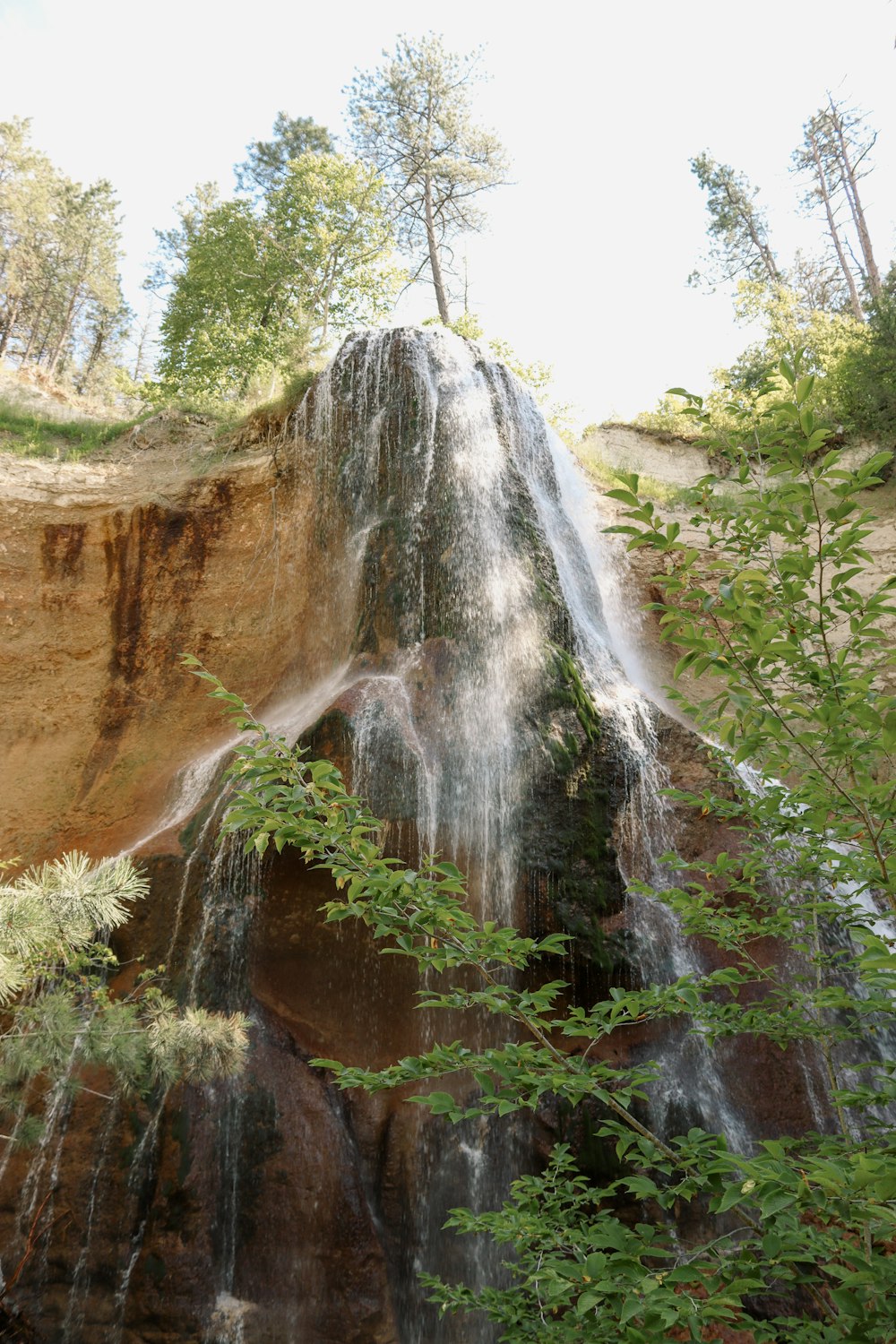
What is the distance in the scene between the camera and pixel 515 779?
24.9 ft

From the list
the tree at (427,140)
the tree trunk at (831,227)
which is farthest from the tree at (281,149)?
the tree trunk at (831,227)

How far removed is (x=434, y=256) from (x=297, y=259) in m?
3.48

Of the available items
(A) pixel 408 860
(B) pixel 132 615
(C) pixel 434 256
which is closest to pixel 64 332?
(C) pixel 434 256

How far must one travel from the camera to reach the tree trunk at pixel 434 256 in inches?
794

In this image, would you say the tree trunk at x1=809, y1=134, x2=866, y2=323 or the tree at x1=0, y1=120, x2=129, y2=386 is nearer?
the tree trunk at x1=809, y1=134, x2=866, y2=323

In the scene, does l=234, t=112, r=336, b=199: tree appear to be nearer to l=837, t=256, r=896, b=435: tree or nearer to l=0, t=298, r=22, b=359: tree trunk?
l=0, t=298, r=22, b=359: tree trunk

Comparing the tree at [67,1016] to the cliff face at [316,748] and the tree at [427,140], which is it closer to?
the cliff face at [316,748]

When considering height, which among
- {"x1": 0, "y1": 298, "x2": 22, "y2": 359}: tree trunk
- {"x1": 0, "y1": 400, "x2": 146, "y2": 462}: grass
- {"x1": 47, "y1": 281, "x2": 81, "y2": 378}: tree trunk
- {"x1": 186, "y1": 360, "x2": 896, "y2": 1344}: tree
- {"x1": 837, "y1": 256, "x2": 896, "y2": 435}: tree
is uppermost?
{"x1": 47, "y1": 281, "x2": 81, "y2": 378}: tree trunk

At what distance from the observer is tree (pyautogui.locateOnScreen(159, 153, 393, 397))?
19.3 m

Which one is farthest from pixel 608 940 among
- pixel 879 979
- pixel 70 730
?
pixel 70 730

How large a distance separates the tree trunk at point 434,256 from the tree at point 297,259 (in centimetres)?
130

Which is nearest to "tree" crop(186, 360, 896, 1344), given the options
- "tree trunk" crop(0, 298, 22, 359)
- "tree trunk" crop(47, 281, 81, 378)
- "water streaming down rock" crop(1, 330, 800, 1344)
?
"water streaming down rock" crop(1, 330, 800, 1344)

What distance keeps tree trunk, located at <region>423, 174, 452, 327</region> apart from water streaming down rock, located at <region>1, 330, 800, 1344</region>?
415 inches

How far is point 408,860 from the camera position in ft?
23.3
